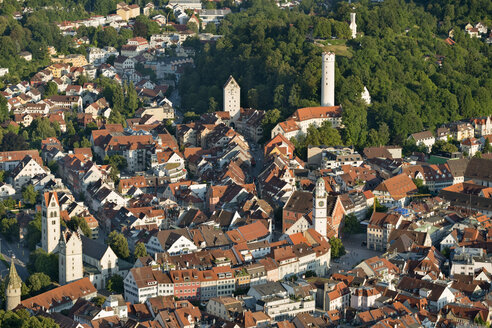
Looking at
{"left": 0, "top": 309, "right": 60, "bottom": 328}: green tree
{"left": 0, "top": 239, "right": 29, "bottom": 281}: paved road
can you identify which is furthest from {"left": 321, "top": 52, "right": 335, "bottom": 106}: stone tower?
{"left": 0, "top": 309, "right": 60, "bottom": 328}: green tree

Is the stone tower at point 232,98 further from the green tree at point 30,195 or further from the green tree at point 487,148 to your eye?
the green tree at point 30,195

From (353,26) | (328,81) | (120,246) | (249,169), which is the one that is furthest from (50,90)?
(120,246)

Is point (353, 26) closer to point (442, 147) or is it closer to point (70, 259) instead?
point (442, 147)

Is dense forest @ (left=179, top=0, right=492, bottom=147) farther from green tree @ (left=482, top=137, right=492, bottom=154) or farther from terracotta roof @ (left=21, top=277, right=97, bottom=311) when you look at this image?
terracotta roof @ (left=21, top=277, right=97, bottom=311)

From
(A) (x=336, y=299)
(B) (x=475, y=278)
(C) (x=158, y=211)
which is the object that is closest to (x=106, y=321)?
(A) (x=336, y=299)

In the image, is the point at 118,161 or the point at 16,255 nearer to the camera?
the point at 16,255
